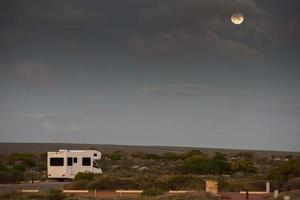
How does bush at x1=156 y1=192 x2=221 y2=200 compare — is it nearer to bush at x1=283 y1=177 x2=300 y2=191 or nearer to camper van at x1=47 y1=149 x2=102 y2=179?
bush at x1=283 y1=177 x2=300 y2=191

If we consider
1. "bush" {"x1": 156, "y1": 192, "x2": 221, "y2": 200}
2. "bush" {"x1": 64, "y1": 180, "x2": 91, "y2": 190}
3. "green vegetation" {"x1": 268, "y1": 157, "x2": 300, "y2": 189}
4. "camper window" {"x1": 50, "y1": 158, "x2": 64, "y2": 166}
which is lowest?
"bush" {"x1": 64, "y1": 180, "x2": 91, "y2": 190}

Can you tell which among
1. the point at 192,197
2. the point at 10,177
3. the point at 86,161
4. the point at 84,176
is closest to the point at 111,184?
the point at 84,176

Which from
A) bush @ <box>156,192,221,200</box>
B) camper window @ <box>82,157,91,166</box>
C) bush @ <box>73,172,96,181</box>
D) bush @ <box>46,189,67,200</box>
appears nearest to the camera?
bush @ <box>156,192,221,200</box>

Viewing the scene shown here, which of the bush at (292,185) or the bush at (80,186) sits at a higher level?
the bush at (292,185)

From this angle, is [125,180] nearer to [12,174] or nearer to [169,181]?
[169,181]

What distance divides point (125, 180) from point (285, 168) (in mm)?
7975

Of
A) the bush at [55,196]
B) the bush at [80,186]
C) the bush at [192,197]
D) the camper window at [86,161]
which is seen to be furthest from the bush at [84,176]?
the bush at [192,197]

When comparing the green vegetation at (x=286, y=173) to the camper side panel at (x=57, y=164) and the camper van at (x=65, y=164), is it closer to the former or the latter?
the camper van at (x=65, y=164)

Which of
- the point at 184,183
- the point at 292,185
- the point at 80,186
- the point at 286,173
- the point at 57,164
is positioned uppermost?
the point at 57,164

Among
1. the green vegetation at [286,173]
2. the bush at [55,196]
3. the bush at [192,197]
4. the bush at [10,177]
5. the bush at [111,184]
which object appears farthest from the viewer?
the bush at [10,177]

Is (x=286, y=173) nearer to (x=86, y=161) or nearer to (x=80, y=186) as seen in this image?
(x=80, y=186)

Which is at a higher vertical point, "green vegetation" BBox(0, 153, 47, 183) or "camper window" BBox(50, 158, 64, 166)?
"camper window" BBox(50, 158, 64, 166)

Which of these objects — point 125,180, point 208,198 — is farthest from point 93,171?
point 208,198

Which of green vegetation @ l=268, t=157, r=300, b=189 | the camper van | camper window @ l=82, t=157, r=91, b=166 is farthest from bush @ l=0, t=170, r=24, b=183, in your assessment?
green vegetation @ l=268, t=157, r=300, b=189
